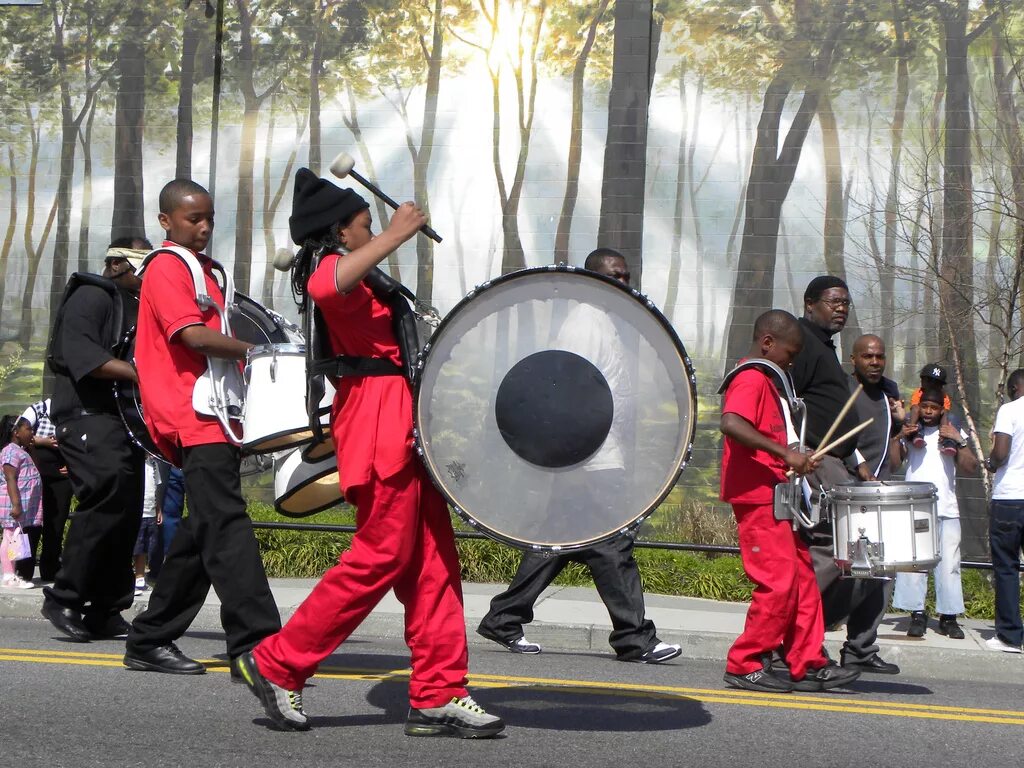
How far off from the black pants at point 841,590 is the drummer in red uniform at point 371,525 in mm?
2275

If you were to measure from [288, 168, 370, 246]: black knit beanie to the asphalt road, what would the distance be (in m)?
1.78

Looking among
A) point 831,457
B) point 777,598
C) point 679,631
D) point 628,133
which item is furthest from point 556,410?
point 628,133

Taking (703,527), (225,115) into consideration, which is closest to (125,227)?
(225,115)

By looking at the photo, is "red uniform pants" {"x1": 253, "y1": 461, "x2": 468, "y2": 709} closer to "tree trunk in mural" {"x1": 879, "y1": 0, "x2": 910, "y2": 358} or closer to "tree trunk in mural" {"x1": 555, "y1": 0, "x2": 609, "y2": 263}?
"tree trunk in mural" {"x1": 879, "y1": 0, "x2": 910, "y2": 358}

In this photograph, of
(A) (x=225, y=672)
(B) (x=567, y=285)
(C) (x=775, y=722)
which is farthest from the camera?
(A) (x=225, y=672)

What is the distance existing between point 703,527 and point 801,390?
5.74 metres

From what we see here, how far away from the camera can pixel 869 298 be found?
13.3m

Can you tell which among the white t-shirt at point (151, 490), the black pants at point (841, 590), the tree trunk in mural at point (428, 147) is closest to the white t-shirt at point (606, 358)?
the black pants at point (841, 590)

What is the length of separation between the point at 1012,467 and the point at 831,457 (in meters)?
2.38

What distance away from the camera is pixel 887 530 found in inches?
235

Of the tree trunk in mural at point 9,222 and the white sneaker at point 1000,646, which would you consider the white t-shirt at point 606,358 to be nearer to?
the white sneaker at point 1000,646

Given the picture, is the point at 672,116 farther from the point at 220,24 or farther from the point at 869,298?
the point at 220,24

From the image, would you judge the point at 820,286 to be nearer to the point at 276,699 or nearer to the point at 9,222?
the point at 276,699

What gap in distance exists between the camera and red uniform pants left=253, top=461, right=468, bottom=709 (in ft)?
15.7
